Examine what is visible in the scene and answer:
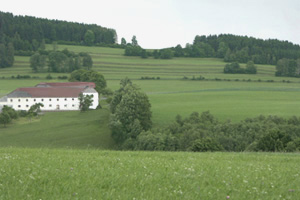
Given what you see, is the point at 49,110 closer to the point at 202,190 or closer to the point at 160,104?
the point at 160,104

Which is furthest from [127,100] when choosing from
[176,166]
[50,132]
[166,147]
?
[176,166]

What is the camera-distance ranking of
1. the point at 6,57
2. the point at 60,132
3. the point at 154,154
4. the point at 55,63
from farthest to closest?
the point at 6,57, the point at 55,63, the point at 60,132, the point at 154,154

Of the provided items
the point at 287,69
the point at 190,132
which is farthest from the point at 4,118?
the point at 287,69

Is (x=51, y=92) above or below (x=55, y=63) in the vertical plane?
below

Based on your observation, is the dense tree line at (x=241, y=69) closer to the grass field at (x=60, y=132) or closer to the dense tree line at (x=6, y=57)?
the grass field at (x=60, y=132)

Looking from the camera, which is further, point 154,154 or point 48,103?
point 48,103

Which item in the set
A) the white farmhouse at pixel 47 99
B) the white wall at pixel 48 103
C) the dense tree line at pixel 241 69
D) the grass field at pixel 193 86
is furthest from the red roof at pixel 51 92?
the dense tree line at pixel 241 69

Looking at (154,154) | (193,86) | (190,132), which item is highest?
(154,154)

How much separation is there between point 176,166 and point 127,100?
50993 millimetres

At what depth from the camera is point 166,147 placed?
46500 mm

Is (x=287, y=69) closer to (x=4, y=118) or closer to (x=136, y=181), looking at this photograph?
(x=4, y=118)

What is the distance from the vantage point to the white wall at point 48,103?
290 ft

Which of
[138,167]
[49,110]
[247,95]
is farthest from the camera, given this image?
[247,95]

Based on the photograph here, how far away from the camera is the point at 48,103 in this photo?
88750 mm
